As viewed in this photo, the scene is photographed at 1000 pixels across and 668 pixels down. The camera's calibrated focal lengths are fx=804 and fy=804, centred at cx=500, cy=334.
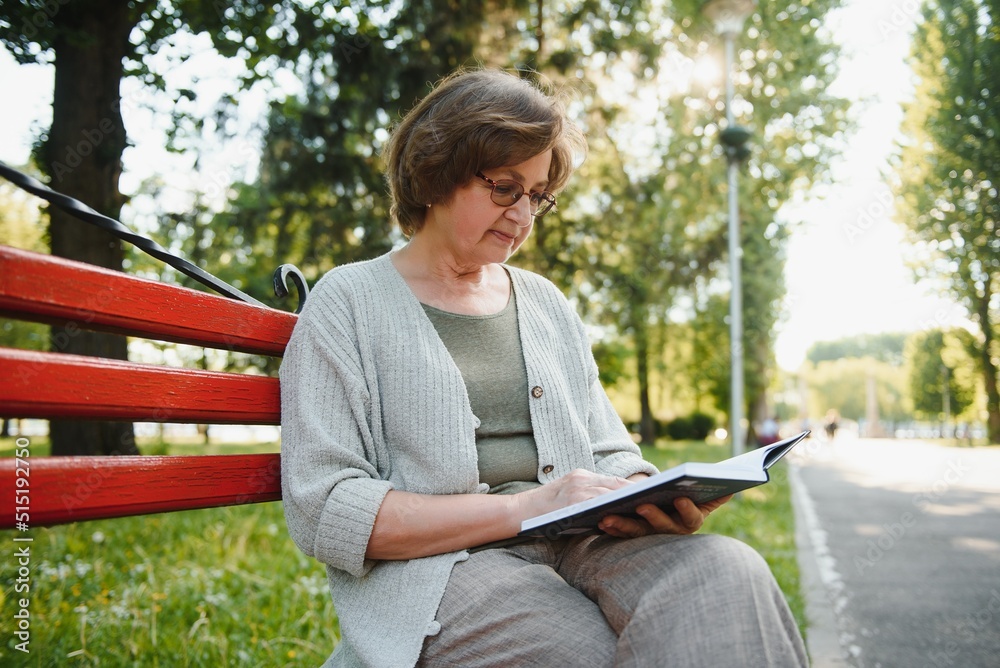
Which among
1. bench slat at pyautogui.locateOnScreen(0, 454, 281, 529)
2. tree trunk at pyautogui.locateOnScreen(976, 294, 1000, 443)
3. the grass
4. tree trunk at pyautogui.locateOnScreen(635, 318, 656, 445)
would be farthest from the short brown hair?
tree trunk at pyautogui.locateOnScreen(976, 294, 1000, 443)

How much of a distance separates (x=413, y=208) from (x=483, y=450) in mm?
714

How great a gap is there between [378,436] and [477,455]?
0.80 ft

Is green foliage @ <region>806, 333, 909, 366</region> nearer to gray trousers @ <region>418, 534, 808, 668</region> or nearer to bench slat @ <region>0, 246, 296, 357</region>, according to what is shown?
gray trousers @ <region>418, 534, 808, 668</region>

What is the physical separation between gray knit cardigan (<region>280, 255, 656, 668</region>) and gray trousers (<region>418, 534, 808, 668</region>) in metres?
0.07

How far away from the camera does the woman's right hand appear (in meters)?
1.64

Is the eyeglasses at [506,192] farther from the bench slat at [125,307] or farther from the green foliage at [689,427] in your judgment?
the green foliage at [689,427]

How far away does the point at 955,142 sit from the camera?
1473 cm

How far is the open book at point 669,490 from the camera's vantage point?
136 centimetres

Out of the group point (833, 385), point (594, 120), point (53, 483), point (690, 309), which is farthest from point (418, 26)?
point (833, 385)

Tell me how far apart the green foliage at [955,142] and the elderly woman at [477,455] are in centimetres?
1036

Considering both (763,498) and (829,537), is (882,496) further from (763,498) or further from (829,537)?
(829,537)

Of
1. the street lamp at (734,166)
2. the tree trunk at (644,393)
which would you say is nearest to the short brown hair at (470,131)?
the street lamp at (734,166)

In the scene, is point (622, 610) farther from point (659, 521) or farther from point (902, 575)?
point (902, 575)

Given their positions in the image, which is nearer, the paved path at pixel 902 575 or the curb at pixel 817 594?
the curb at pixel 817 594
